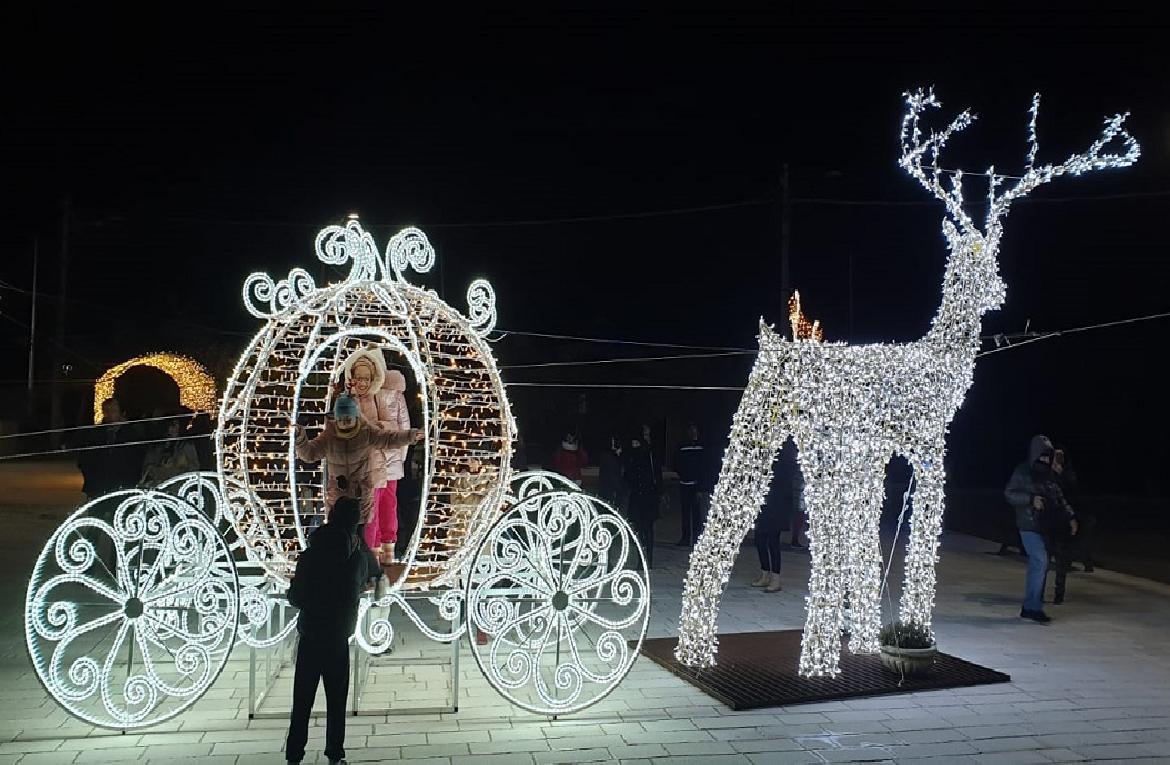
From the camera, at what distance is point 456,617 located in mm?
5734

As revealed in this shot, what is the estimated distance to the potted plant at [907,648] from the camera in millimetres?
6094

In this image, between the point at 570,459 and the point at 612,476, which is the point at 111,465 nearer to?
the point at 570,459

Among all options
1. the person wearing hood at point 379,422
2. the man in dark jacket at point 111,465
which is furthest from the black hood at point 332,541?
the man in dark jacket at point 111,465

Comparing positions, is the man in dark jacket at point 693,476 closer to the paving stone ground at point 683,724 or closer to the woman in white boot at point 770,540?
the woman in white boot at point 770,540

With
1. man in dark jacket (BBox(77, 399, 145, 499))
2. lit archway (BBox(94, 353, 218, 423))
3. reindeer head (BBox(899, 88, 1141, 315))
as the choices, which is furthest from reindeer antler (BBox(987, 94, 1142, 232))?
lit archway (BBox(94, 353, 218, 423))

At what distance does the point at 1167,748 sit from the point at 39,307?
2191 centimetres

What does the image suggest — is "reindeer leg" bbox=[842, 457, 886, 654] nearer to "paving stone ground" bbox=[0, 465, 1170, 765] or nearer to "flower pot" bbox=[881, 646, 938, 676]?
"flower pot" bbox=[881, 646, 938, 676]

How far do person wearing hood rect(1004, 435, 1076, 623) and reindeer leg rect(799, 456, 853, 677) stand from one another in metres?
3.04

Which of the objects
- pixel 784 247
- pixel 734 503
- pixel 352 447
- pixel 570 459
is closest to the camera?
pixel 352 447

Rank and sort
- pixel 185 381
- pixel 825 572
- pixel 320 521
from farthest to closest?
1. pixel 185 381
2. pixel 320 521
3. pixel 825 572

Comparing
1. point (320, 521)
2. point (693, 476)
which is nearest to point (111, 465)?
point (320, 521)

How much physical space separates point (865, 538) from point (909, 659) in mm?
803

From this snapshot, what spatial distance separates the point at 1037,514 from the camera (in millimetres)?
8523

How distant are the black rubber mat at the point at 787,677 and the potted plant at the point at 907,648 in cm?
8
